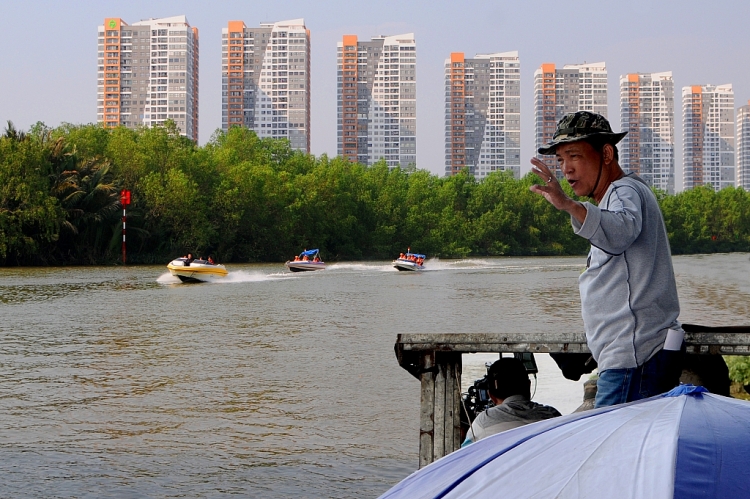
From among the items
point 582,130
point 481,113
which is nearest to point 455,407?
point 582,130

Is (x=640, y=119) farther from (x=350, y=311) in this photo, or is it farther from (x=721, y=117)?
(x=350, y=311)

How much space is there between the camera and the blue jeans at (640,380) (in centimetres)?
287

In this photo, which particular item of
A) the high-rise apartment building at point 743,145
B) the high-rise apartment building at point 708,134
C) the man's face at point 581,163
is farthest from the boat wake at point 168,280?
the high-rise apartment building at point 743,145

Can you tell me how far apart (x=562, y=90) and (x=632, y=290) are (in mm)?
132288

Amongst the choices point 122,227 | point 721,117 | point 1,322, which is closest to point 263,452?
point 1,322

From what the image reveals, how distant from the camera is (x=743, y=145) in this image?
148000mm

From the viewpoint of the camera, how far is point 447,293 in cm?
2842

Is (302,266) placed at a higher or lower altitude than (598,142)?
lower

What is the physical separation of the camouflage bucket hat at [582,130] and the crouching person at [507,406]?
1.01 metres

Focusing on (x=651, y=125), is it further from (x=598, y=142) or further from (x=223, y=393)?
(x=598, y=142)

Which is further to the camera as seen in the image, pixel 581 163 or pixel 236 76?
pixel 236 76

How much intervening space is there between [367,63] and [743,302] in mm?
106793

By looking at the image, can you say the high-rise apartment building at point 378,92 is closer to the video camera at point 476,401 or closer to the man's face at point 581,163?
the video camera at point 476,401

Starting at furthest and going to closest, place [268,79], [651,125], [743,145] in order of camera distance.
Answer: [743,145] → [651,125] → [268,79]
